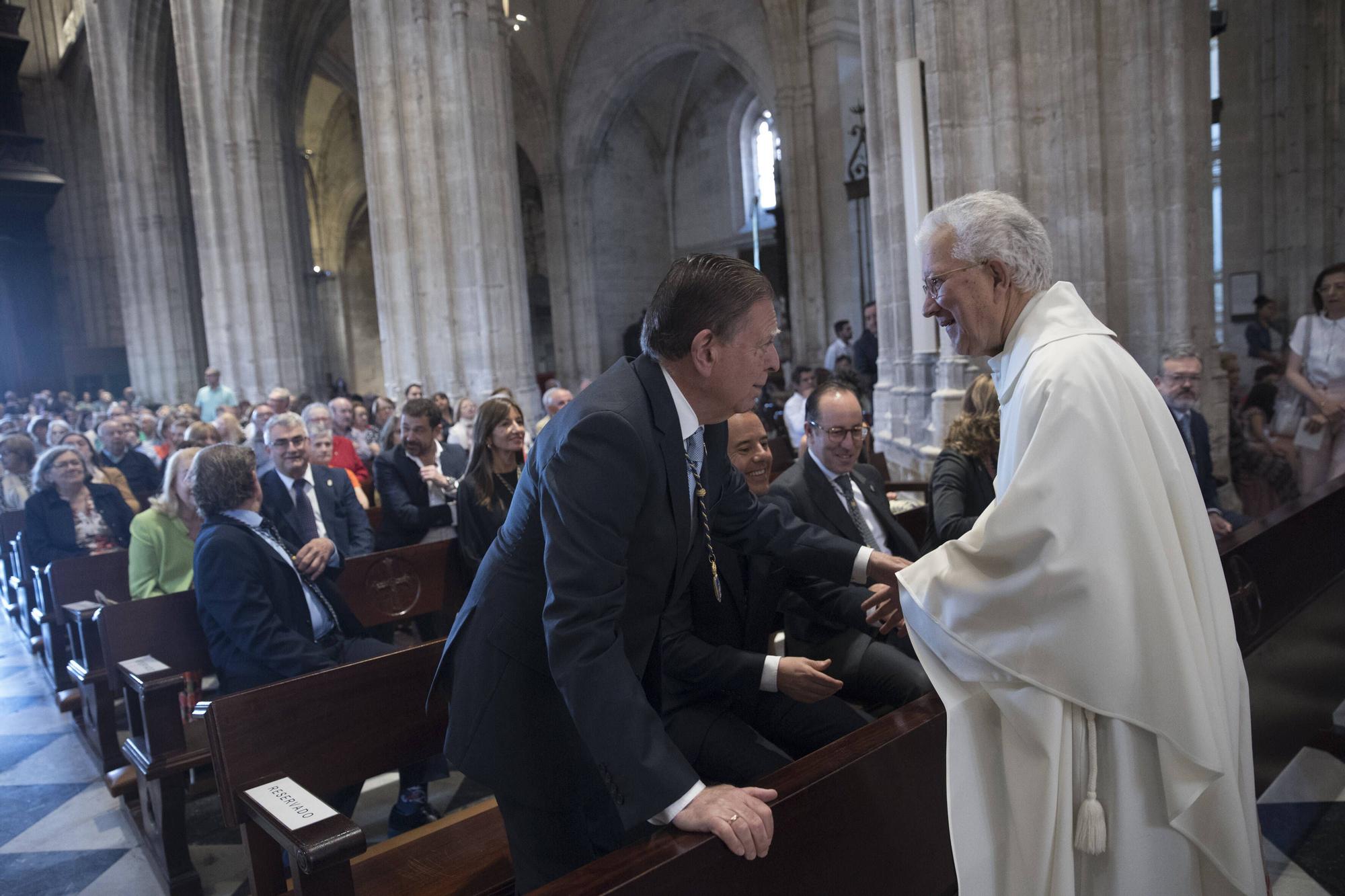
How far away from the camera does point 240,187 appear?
15.2m

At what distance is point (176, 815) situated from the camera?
331 cm

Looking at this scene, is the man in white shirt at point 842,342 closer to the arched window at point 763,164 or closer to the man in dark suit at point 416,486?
the man in dark suit at point 416,486

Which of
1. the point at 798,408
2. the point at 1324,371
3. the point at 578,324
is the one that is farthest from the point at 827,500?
the point at 578,324

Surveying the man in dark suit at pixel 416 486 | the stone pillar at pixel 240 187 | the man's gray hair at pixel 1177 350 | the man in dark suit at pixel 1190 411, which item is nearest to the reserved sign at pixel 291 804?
the man in dark suit at pixel 416 486

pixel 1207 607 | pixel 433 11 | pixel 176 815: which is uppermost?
pixel 433 11

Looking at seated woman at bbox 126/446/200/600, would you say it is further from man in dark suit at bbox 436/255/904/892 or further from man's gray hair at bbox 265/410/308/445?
man in dark suit at bbox 436/255/904/892

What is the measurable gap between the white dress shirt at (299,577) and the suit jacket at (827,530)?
1834 millimetres

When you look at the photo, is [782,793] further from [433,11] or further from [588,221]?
[588,221]

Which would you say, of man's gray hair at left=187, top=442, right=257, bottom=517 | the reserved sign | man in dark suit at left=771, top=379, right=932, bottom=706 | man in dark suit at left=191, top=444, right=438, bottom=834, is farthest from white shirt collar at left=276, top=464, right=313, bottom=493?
man in dark suit at left=771, top=379, right=932, bottom=706

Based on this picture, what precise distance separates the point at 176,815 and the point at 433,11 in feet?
32.9

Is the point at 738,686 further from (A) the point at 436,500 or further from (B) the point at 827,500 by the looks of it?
(A) the point at 436,500

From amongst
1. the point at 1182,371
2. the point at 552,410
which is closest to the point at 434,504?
the point at 552,410

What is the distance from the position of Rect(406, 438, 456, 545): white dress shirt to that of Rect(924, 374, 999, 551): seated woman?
120 inches

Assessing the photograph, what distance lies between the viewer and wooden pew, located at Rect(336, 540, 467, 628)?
4496mm
